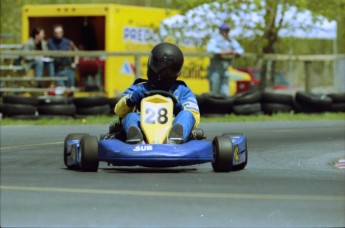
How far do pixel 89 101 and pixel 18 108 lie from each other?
1.25 meters

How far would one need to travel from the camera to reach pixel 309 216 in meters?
7.98

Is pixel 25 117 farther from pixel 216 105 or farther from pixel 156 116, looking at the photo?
pixel 156 116

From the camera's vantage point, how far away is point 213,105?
65.6 feet

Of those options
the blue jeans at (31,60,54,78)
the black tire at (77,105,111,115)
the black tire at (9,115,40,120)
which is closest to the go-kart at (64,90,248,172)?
the black tire at (9,115,40,120)

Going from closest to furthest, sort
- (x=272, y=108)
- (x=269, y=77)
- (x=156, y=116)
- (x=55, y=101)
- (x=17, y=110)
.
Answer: (x=156, y=116)
(x=17, y=110)
(x=55, y=101)
(x=272, y=108)
(x=269, y=77)

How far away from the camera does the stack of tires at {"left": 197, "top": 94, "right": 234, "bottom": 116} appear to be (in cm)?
1991

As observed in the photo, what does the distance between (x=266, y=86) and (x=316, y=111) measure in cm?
286

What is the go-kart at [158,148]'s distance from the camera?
9.80 m

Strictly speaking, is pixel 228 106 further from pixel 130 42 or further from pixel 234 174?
pixel 234 174

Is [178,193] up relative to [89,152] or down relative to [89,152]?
down

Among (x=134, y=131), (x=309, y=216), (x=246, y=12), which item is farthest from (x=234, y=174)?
(x=246, y=12)

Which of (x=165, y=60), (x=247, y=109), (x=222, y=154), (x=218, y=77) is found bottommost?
(x=247, y=109)

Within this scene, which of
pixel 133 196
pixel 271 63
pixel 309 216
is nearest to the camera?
pixel 309 216

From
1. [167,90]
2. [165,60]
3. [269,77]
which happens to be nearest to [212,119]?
[269,77]
